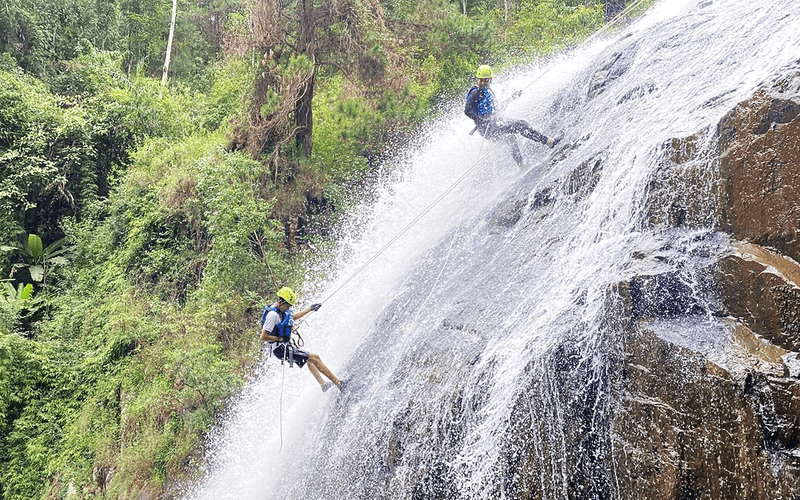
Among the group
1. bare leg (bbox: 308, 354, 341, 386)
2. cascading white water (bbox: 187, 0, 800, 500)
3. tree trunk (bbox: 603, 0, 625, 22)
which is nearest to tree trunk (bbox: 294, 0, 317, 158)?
cascading white water (bbox: 187, 0, 800, 500)

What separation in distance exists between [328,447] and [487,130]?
18.3 feet

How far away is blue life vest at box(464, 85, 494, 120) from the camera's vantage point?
944 cm

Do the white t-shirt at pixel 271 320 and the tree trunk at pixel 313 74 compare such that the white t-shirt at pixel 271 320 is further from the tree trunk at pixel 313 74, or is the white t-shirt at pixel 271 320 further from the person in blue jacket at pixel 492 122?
the tree trunk at pixel 313 74

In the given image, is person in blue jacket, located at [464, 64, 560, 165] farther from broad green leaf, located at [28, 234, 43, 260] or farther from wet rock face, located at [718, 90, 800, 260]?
broad green leaf, located at [28, 234, 43, 260]

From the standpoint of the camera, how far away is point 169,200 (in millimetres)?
12188

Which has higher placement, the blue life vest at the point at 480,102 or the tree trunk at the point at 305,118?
the tree trunk at the point at 305,118

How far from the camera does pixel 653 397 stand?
4.65 m

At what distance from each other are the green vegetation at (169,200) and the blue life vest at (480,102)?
4.12 meters

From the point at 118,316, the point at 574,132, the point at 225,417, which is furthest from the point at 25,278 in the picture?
the point at 574,132

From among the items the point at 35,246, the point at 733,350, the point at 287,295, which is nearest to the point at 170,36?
the point at 35,246

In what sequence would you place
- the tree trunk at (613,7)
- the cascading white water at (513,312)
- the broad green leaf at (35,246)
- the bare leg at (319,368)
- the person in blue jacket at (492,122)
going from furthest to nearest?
the tree trunk at (613,7)
the broad green leaf at (35,246)
the person in blue jacket at (492,122)
the bare leg at (319,368)
the cascading white water at (513,312)

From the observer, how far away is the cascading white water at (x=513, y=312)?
5.21 m

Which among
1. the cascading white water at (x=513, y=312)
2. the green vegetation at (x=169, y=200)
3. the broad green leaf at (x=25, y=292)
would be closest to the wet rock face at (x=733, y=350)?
the cascading white water at (x=513, y=312)

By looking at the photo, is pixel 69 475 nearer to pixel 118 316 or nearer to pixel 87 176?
pixel 118 316
